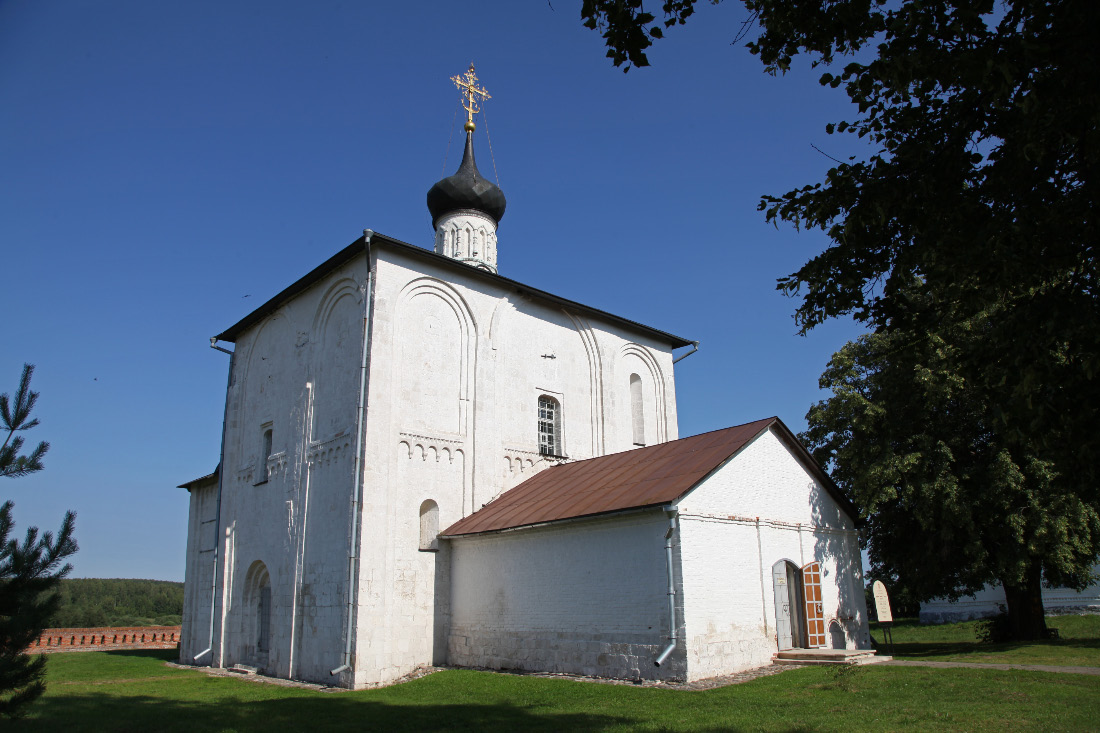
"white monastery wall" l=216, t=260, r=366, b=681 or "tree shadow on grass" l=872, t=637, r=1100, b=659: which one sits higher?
"white monastery wall" l=216, t=260, r=366, b=681

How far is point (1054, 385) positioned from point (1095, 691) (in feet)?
17.6

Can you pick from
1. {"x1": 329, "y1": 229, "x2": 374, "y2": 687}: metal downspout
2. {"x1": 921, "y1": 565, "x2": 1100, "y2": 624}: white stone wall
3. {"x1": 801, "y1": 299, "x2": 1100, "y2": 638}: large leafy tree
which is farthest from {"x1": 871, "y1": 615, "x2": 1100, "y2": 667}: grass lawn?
{"x1": 329, "y1": 229, "x2": 374, "y2": 687}: metal downspout

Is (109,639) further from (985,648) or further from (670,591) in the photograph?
(985,648)

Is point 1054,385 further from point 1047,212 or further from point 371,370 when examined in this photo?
point 371,370

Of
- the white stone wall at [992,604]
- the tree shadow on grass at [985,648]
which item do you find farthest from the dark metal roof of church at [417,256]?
the white stone wall at [992,604]

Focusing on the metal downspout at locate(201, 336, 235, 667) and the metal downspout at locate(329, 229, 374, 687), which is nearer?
the metal downspout at locate(329, 229, 374, 687)

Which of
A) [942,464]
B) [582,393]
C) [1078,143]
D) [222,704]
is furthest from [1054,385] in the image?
[582,393]

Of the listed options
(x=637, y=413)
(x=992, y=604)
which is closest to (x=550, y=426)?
(x=637, y=413)

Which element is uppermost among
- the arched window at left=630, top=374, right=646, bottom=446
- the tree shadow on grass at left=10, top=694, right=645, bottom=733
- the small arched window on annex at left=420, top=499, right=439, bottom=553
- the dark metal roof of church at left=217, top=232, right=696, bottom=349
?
the dark metal roof of church at left=217, top=232, right=696, bottom=349

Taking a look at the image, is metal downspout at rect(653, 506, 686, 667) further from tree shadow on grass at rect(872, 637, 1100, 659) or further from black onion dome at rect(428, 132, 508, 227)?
black onion dome at rect(428, 132, 508, 227)

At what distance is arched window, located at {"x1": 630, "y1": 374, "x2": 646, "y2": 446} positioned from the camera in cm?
2002

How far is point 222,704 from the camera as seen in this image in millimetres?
10742

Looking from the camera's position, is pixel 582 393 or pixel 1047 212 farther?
pixel 582 393

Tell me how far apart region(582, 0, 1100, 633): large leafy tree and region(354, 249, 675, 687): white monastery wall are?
951cm
